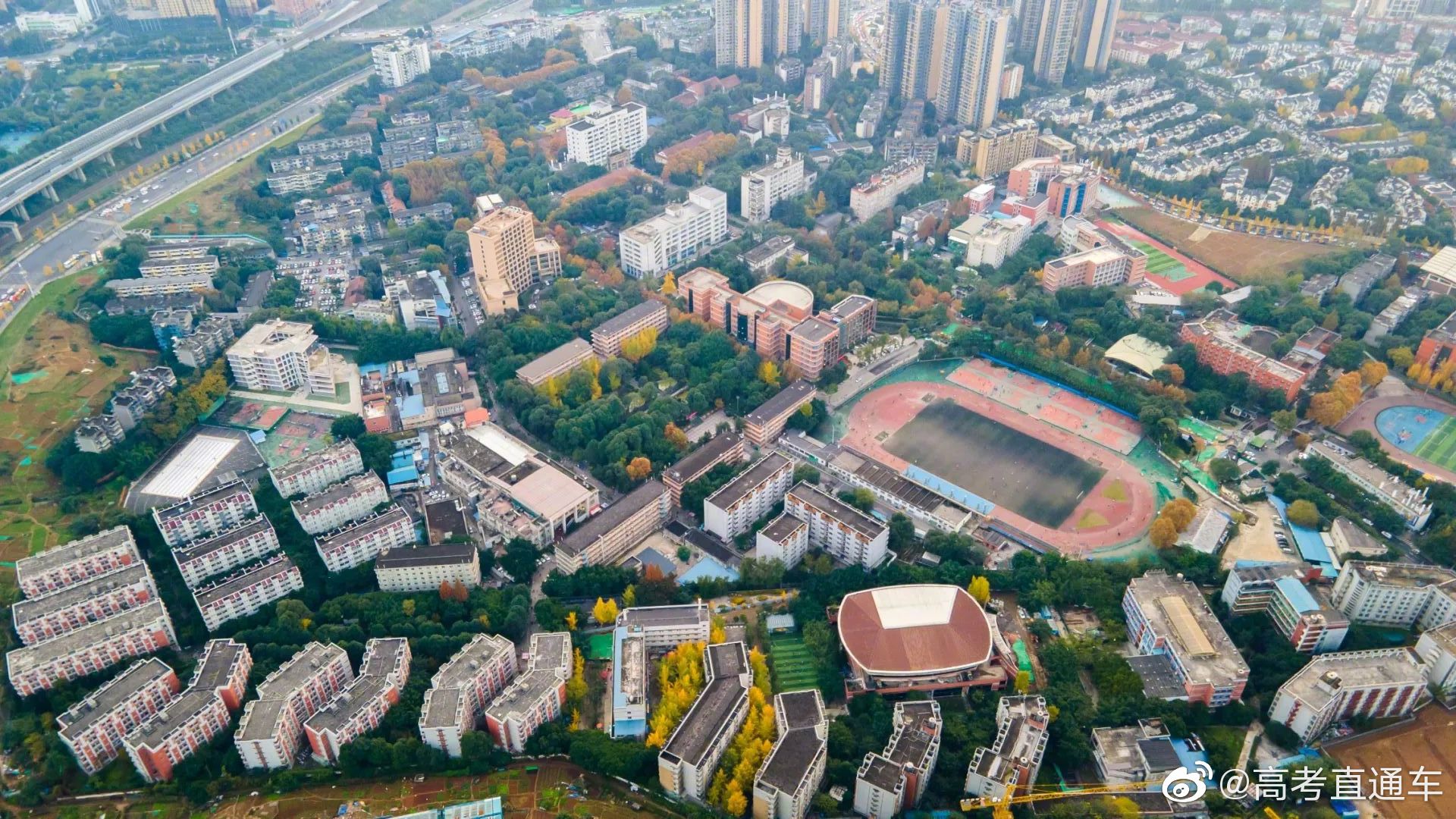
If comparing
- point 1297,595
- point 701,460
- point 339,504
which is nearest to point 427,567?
point 339,504

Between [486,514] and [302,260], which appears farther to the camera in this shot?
[302,260]

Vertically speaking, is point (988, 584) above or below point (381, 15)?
below

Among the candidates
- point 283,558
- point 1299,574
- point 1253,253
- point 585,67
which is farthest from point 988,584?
point 585,67

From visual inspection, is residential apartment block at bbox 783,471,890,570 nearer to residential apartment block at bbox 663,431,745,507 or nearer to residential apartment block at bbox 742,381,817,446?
residential apartment block at bbox 663,431,745,507

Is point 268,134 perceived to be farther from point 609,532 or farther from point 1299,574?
point 1299,574

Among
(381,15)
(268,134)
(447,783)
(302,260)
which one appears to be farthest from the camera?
(381,15)

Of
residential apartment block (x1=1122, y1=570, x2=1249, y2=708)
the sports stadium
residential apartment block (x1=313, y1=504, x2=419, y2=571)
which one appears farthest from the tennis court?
residential apartment block (x1=313, y1=504, x2=419, y2=571)

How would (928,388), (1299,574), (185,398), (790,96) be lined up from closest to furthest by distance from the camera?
(1299,574), (185,398), (928,388), (790,96)
